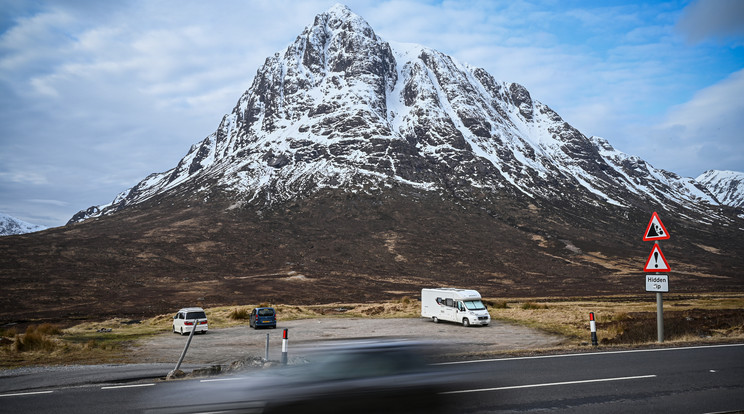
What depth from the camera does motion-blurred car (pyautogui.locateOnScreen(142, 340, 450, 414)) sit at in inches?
273

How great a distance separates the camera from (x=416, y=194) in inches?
6348

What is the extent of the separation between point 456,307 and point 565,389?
24495 mm

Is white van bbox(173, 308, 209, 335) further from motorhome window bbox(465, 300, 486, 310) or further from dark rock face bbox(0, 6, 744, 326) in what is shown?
dark rock face bbox(0, 6, 744, 326)

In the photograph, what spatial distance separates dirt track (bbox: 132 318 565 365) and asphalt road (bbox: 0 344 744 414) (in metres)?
6.53

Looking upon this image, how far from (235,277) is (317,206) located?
55599 millimetres

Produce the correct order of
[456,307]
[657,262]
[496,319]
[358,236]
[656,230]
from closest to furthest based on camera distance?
1. [656,230]
2. [657,262]
3. [456,307]
4. [496,319]
5. [358,236]

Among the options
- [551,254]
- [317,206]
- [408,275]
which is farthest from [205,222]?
[551,254]

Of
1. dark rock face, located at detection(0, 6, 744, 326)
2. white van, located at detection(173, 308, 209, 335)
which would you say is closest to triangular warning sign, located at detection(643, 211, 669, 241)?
white van, located at detection(173, 308, 209, 335)

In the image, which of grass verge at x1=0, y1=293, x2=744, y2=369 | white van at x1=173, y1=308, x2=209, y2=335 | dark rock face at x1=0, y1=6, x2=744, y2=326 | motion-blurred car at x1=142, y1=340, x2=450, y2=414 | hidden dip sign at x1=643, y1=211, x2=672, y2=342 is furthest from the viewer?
dark rock face at x1=0, y1=6, x2=744, y2=326

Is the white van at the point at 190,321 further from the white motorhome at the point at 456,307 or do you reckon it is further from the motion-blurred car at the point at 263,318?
the white motorhome at the point at 456,307

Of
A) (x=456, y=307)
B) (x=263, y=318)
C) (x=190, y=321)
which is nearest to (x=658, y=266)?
(x=456, y=307)

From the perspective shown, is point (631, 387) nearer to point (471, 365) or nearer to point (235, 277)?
point (471, 365)

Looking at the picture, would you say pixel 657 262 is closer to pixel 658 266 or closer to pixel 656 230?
pixel 658 266

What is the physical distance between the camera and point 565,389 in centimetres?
916
